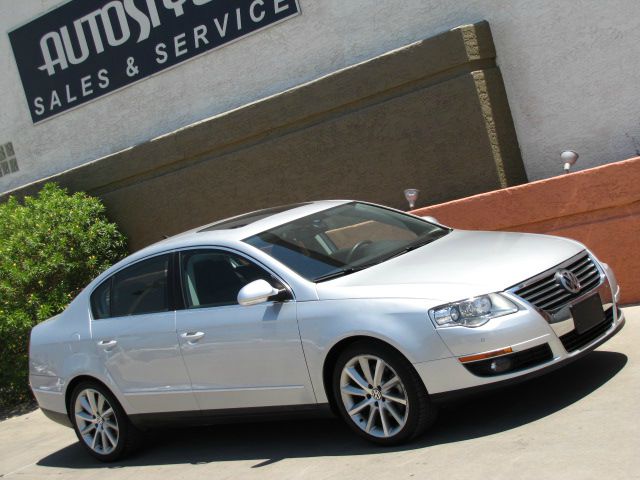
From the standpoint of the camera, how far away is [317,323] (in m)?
6.06

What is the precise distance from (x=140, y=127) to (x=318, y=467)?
7.43 metres

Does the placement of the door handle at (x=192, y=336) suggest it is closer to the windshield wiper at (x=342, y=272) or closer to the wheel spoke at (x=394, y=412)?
the windshield wiper at (x=342, y=272)

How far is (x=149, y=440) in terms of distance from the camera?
7750mm

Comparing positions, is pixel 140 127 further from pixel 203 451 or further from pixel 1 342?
pixel 203 451

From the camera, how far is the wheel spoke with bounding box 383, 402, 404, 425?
5.88 metres

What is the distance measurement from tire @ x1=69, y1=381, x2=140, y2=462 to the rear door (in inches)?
10.6

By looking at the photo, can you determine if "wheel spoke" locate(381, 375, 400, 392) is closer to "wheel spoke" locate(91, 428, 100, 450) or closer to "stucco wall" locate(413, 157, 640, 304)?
"wheel spoke" locate(91, 428, 100, 450)

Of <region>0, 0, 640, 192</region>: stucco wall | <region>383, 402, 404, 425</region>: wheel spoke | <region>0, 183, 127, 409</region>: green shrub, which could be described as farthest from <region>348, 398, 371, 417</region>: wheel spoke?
<region>0, 183, 127, 409</region>: green shrub

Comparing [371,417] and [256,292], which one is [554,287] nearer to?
[371,417]

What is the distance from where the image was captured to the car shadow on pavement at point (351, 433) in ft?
19.7

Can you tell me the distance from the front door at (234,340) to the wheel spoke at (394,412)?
534 mm

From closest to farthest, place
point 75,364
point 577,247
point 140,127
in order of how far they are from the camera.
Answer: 1. point 577,247
2. point 75,364
3. point 140,127

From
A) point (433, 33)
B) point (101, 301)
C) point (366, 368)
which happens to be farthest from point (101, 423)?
point (433, 33)

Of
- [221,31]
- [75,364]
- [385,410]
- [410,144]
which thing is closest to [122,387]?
[75,364]
